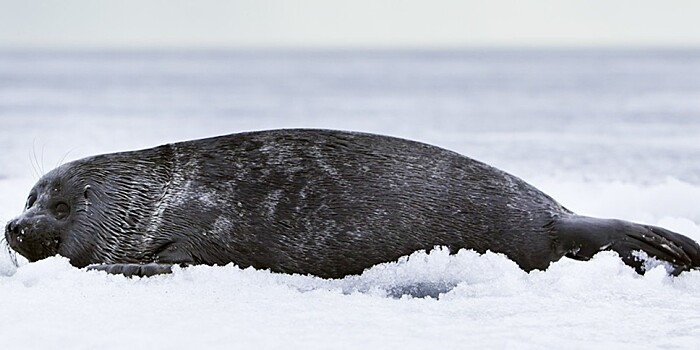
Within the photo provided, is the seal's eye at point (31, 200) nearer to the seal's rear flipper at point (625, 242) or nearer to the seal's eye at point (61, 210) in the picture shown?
the seal's eye at point (61, 210)

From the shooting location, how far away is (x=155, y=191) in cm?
479

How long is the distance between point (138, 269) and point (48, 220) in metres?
0.64

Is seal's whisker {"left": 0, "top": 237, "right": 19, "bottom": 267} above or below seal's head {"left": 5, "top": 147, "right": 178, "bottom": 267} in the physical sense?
below

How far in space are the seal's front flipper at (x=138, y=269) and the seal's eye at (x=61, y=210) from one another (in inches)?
18.1

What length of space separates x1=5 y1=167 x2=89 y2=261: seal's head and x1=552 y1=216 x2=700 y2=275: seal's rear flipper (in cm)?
211

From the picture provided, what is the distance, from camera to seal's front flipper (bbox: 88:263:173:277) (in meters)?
4.36

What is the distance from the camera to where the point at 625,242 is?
4539mm

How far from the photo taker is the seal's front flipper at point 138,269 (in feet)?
→ 14.3

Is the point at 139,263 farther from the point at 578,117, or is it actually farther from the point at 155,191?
the point at 578,117

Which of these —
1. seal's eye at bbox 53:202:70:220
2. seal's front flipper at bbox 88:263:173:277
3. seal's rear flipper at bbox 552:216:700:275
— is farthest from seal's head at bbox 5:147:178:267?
seal's rear flipper at bbox 552:216:700:275

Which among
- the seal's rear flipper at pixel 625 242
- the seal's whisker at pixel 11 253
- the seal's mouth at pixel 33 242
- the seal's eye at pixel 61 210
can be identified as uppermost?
the seal's rear flipper at pixel 625 242

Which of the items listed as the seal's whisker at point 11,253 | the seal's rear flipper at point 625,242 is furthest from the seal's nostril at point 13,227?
the seal's rear flipper at point 625,242

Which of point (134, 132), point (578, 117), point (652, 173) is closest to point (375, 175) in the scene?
point (652, 173)

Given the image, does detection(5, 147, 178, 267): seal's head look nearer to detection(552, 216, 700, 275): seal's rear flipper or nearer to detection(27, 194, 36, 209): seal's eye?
detection(27, 194, 36, 209): seal's eye
